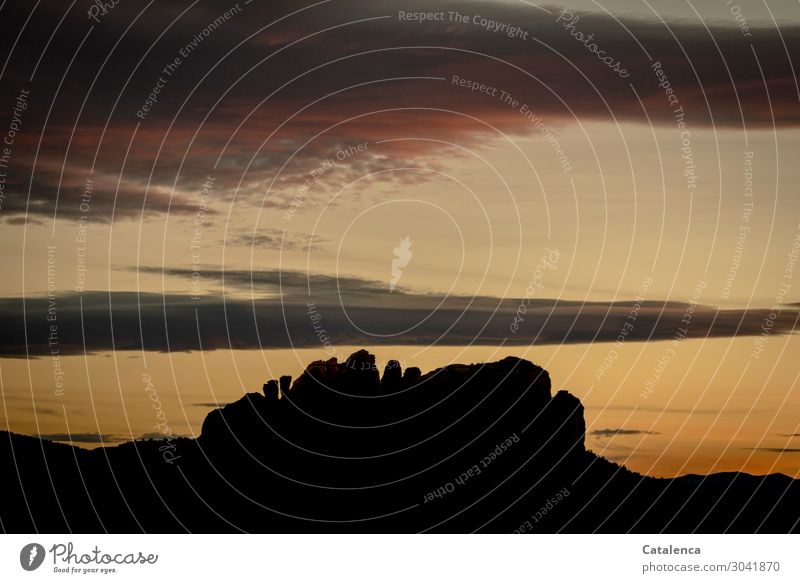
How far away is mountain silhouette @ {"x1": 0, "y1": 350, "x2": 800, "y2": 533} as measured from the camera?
30.7 metres

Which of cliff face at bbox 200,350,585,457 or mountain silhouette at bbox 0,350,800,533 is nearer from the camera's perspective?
mountain silhouette at bbox 0,350,800,533

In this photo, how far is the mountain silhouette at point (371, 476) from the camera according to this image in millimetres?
30656

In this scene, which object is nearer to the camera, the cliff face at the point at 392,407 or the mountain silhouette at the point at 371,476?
the mountain silhouette at the point at 371,476

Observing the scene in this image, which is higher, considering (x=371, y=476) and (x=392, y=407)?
(x=392, y=407)

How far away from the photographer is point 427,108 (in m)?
25.1

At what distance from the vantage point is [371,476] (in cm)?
3384

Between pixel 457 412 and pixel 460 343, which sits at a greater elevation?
pixel 460 343

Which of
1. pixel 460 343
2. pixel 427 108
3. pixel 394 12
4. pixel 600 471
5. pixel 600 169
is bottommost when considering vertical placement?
pixel 600 471

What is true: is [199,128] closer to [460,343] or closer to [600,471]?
[460,343]

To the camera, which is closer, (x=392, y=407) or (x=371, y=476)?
(x=371, y=476)
